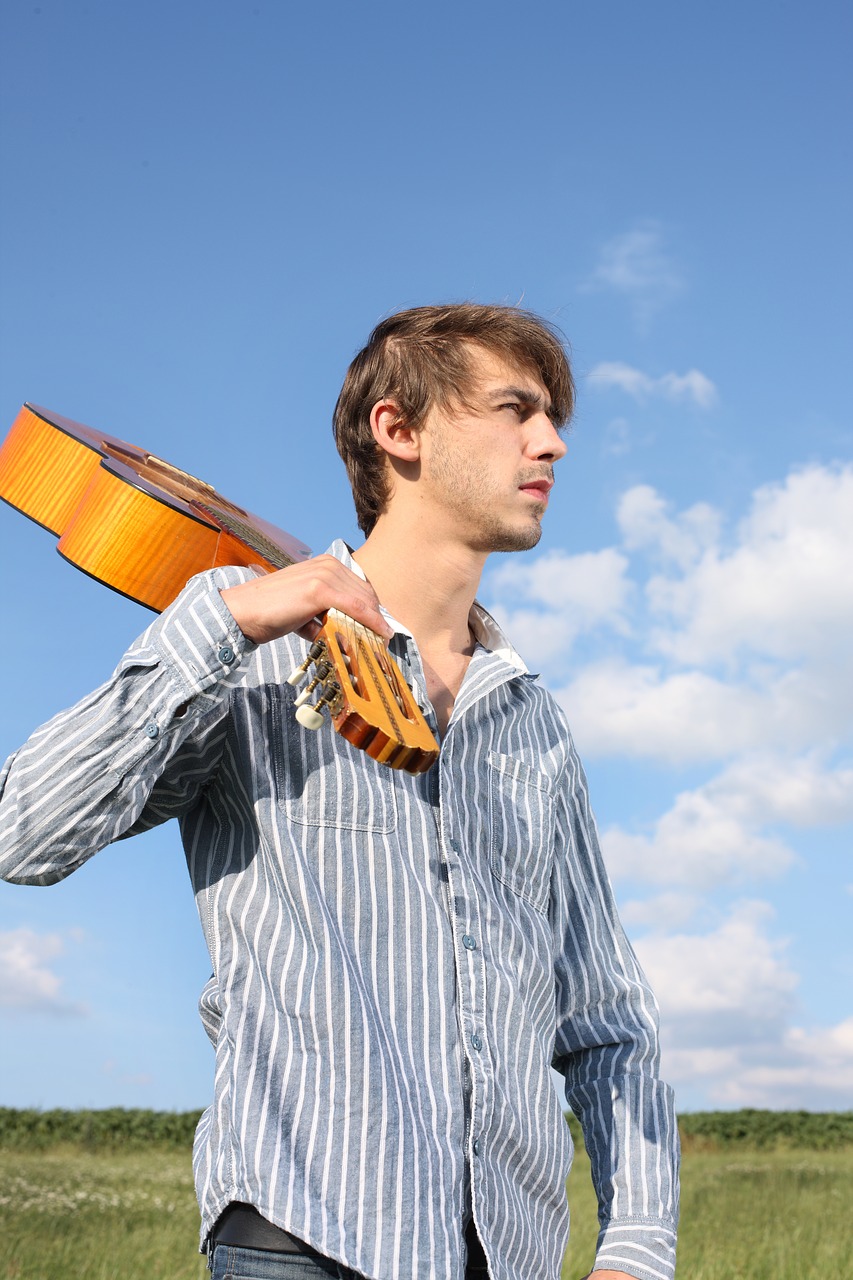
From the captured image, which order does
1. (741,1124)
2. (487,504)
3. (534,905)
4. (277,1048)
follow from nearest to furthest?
(277,1048) → (534,905) → (487,504) → (741,1124)

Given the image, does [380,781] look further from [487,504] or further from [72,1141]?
[72,1141]

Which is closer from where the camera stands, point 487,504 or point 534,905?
point 534,905

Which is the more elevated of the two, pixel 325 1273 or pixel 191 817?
pixel 191 817

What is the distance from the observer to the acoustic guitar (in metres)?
2.10

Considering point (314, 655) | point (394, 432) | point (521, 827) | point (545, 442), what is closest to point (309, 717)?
point (314, 655)

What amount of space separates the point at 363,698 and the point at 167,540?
1545 millimetres

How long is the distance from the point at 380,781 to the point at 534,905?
0.59 m

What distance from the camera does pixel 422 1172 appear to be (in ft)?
7.57

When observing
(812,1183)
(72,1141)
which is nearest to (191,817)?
(812,1183)

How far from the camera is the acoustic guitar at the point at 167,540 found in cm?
210

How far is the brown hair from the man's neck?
0.82ft

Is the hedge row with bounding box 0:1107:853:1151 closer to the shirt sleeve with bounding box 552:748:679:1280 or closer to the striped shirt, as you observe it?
the shirt sleeve with bounding box 552:748:679:1280

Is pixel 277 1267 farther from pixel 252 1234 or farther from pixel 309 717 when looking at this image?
pixel 309 717

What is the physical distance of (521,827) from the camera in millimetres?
3035
